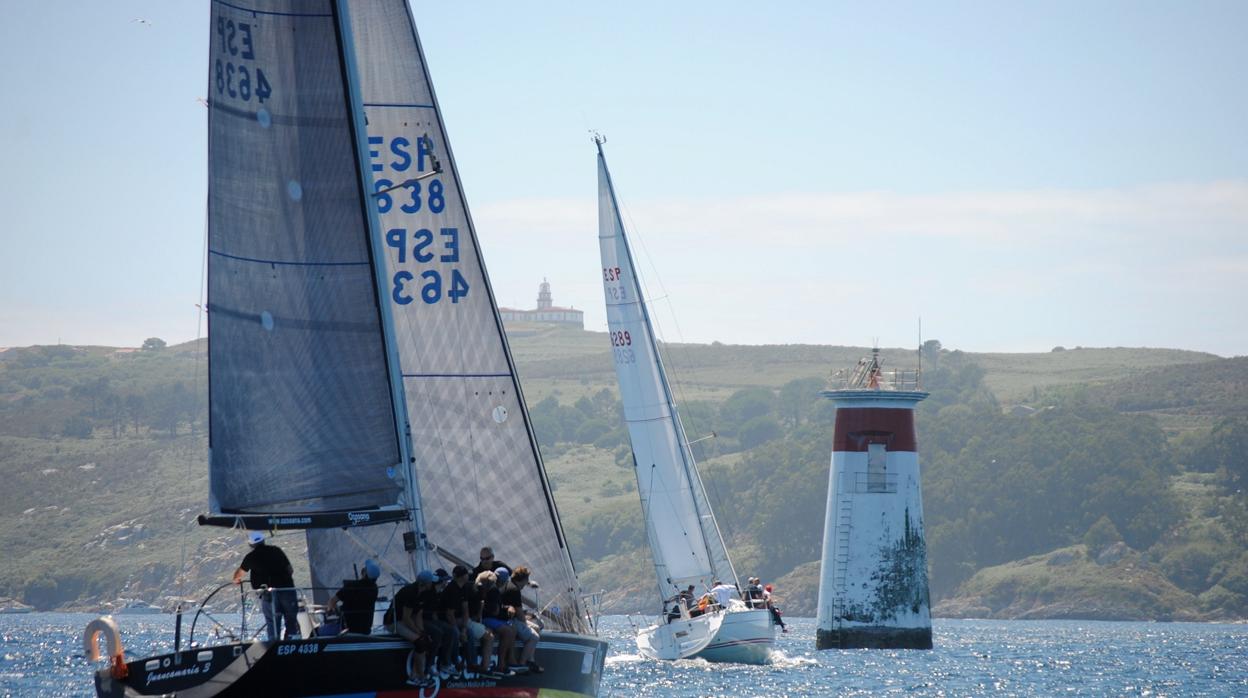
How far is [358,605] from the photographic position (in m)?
18.8

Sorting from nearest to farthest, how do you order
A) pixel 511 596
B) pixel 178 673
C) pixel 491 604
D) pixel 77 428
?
pixel 178 673 → pixel 491 604 → pixel 511 596 → pixel 77 428

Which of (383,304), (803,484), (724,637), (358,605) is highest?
(383,304)

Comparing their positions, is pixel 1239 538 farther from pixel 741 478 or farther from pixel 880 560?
pixel 880 560

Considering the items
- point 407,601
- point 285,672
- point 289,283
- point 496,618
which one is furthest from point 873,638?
point 285,672

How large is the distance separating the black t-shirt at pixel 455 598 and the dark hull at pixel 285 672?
28.1 inches

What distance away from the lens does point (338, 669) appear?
59.3ft

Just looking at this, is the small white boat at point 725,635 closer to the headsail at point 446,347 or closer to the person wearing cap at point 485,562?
the headsail at point 446,347

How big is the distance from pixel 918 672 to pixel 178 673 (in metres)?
26.2

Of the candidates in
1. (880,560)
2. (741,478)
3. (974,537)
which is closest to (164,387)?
(741,478)

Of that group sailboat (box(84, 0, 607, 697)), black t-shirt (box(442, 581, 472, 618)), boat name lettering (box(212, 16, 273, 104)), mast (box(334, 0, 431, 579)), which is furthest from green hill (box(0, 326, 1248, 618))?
black t-shirt (box(442, 581, 472, 618))

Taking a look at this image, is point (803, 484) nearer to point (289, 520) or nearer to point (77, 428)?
point (77, 428)

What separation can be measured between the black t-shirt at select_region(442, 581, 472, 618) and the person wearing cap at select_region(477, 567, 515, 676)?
52cm

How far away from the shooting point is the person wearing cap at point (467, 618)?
19.0 metres

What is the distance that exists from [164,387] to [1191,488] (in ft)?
347
